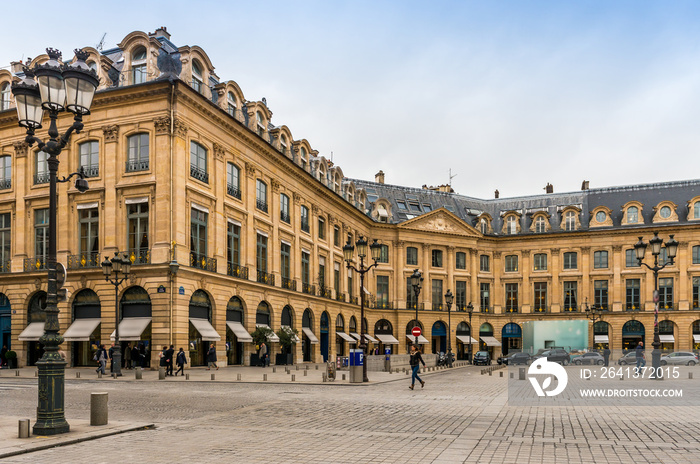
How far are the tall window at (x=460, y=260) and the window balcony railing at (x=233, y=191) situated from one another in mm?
37815

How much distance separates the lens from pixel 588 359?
167 ft

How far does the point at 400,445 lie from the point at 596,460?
3.04 metres

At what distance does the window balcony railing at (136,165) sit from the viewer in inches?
1393

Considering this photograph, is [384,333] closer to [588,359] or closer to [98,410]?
[588,359]

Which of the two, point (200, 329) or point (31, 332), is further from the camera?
point (31, 332)

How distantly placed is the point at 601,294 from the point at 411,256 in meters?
20.1

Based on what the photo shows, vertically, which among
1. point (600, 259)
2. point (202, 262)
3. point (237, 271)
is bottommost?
point (237, 271)

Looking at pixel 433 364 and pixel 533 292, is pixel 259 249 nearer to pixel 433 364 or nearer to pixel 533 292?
pixel 433 364

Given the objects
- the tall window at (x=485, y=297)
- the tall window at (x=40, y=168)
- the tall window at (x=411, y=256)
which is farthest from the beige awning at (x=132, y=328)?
the tall window at (x=485, y=297)

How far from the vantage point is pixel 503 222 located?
7800 centimetres

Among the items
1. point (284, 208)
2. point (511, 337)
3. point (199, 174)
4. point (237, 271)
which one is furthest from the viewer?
point (511, 337)

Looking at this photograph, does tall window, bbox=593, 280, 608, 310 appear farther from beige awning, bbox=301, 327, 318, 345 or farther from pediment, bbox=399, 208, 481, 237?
beige awning, bbox=301, 327, 318, 345

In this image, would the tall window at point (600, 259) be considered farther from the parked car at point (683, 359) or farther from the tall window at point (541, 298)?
the parked car at point (683, 359)

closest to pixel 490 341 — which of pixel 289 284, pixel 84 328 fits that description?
pixel 289 284
